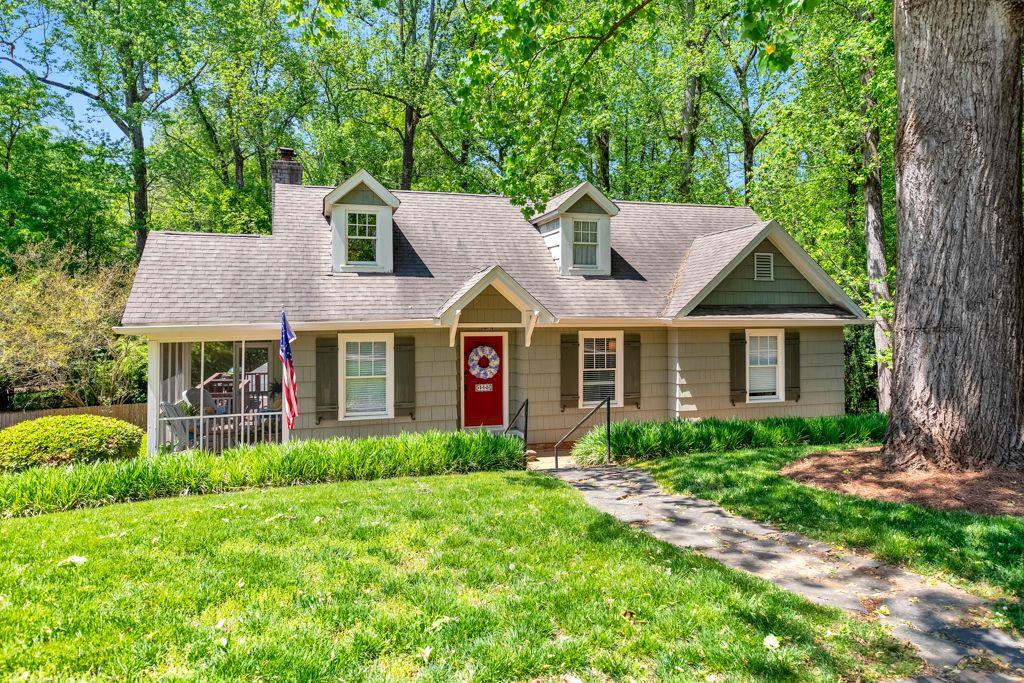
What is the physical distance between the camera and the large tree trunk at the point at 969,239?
23.1 feet

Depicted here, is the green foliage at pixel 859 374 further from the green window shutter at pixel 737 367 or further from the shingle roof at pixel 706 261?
the green window shutter at pixel 737 367

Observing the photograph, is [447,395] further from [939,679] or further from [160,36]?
[160,36]

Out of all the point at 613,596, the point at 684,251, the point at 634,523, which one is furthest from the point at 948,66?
the point at 684,251

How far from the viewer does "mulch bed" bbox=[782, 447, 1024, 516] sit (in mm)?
6301

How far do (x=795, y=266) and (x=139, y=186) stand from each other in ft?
83.1

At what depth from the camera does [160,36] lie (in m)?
24.4

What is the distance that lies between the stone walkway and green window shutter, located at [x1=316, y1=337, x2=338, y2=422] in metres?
6.05

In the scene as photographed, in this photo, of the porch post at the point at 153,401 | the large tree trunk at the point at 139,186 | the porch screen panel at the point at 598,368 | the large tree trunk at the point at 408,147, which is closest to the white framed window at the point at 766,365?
the porch screen panel at the point at 598,368

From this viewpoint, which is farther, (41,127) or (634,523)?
(41,127)

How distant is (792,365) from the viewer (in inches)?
561

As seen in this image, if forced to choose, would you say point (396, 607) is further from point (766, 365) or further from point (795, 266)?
point (795, 266)

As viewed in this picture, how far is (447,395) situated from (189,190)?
21248mm

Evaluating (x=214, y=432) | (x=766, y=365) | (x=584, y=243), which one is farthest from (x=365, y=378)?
(x=766, y=365)

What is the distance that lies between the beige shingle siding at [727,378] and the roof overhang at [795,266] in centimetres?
81
